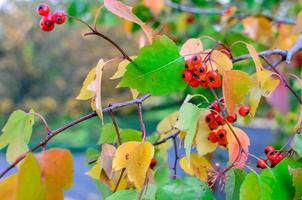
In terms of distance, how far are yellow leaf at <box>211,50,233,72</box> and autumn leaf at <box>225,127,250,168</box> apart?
0.24 feet

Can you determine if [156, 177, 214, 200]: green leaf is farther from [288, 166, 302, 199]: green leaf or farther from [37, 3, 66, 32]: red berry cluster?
[37, 3, 66, 32]: red berry cluster

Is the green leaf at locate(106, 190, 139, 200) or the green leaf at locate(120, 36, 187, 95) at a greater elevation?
the green leaf at locate(120, 36, 187, 95)

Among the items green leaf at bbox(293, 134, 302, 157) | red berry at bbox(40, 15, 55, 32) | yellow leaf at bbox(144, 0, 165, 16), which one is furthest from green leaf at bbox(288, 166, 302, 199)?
yellow leaf at bbox(144, 0, 165, 16)

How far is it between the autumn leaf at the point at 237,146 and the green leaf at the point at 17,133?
231mm

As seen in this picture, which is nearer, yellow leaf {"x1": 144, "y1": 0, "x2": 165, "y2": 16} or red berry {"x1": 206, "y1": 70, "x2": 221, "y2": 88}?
red berry {"x1": 206, "y1": 70, "x2": 221, "y2": 88}

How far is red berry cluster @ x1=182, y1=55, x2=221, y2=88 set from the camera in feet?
1.81

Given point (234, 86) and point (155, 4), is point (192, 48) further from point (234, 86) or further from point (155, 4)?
point (155, 4)

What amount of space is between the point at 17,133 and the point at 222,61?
0.25 metres

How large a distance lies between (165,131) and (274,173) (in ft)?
0.95

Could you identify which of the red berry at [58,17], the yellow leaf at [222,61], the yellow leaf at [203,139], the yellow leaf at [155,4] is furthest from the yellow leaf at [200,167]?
the yellow leaf at [155,4]

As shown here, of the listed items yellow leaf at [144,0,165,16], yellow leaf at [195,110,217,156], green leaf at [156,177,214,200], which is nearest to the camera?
green leaf at [156,177,214,200]

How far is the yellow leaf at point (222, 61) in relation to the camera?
552 millimetres

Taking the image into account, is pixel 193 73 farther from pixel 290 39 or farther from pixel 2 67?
pixel 2 67

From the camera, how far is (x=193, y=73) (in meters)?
0.56
